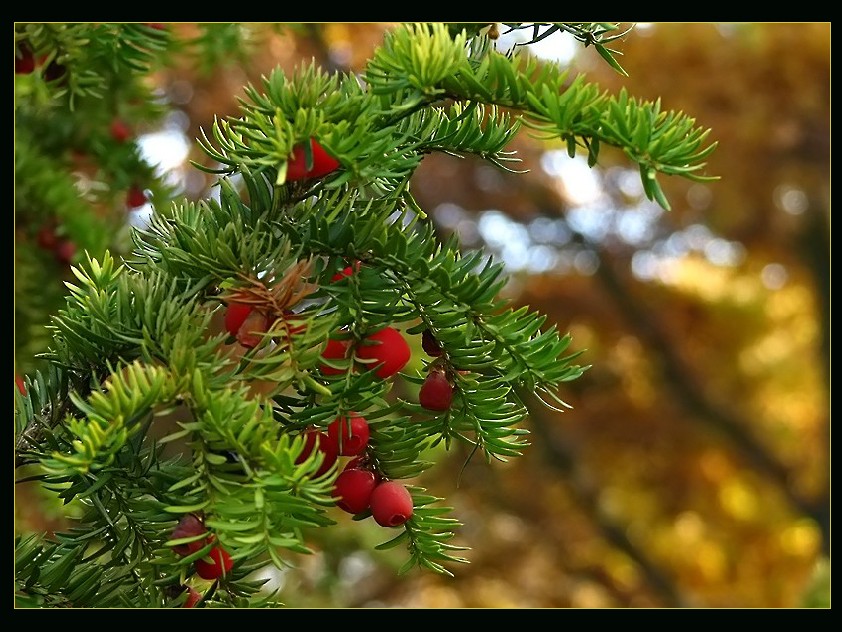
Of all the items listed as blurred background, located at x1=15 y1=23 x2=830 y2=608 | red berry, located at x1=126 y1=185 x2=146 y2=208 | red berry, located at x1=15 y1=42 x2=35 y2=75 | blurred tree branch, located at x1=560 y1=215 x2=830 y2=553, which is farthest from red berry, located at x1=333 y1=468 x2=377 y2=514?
blurred tree branch, located at x1=560 y1=215 x2=830 y2=553

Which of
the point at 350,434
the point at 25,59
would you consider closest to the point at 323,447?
the point at 350,434

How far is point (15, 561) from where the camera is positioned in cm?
51

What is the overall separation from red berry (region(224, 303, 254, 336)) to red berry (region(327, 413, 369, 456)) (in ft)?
0.22

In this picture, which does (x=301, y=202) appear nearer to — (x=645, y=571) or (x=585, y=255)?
(x=645, y=571)

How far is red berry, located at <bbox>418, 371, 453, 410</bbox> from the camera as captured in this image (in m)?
0.47

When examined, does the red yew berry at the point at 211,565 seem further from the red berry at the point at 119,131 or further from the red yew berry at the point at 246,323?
the red berry at the point at 119,131

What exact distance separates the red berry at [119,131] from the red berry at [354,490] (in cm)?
66

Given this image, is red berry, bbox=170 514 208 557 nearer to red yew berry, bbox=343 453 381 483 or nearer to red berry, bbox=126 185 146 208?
red yew berry, bbox=343 453 381 483

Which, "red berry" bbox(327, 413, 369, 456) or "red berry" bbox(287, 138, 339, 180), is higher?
"red berry" bbox(287, 138, 339, 180)

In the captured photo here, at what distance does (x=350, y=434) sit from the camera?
0.44 meters

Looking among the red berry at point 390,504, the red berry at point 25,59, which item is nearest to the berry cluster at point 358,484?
the red berry at point 390,504

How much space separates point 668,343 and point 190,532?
3.43 metres

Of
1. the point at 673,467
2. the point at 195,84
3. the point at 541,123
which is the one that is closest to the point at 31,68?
the point at 541,123

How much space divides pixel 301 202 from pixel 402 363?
3.9 inches
